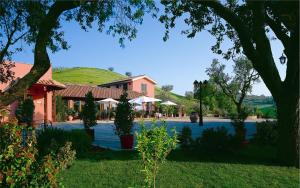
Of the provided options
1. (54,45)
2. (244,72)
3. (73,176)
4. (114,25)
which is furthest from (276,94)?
(244,72)

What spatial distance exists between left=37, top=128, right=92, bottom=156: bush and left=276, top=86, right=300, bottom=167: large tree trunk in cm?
628

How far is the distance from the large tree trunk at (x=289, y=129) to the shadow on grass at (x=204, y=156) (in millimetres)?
406

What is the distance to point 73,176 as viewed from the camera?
29.6ft

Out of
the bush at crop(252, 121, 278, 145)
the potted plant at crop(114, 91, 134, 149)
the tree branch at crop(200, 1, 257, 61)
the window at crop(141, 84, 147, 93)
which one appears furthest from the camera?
the window at crop(141, 84, 147, 93)

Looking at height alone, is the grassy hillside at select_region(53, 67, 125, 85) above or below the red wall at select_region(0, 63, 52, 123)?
above

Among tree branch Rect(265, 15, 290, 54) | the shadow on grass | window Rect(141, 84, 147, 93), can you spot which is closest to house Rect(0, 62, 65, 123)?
the shadow on grass

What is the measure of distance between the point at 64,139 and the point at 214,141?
4792mm

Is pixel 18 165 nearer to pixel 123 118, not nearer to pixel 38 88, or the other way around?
pixel 123 118

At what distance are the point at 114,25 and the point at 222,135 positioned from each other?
5011 millimetres

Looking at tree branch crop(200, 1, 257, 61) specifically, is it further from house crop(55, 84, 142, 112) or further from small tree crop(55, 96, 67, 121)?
house crop(55, 84, 142, 112)

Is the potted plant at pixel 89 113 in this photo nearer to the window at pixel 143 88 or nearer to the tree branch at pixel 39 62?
the tree branch at pixel 39 62

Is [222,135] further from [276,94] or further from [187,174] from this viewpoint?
[187,174]

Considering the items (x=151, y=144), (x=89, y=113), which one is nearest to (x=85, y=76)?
(x=89, y=113)

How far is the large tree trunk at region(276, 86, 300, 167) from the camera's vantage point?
10.3 metres
